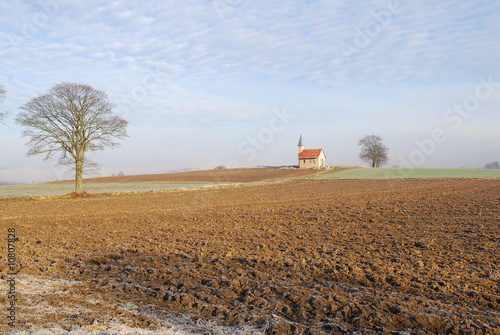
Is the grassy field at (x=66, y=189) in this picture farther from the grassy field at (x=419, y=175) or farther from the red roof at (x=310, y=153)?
the red roof at (x=310, y=153)

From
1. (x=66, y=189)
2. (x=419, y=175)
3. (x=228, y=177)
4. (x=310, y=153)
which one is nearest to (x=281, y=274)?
(x=66, y=189)

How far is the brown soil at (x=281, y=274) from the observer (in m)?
6.38

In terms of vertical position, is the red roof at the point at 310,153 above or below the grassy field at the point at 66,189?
above

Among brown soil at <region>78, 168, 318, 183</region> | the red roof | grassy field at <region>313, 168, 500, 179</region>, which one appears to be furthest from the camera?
the red roof

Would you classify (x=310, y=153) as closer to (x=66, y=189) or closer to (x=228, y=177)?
(x=228, y=177)

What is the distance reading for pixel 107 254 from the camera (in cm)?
1115

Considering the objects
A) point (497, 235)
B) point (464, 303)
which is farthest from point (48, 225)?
point (497, 235)

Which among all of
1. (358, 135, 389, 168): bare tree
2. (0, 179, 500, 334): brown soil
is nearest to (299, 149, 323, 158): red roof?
(358, 135, 389, 168): bare tree

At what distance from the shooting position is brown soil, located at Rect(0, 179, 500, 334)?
6.38 m

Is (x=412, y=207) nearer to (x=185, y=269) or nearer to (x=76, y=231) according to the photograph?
(x=185, y=269)

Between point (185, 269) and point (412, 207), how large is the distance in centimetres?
1500

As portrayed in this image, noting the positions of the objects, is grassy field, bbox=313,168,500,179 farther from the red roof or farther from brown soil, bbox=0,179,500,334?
brown soil, bbox=0,179,500,334

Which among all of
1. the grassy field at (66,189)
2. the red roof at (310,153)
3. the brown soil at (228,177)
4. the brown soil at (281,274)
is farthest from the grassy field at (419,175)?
the brown soil at (281,274)

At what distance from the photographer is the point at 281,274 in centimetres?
875
